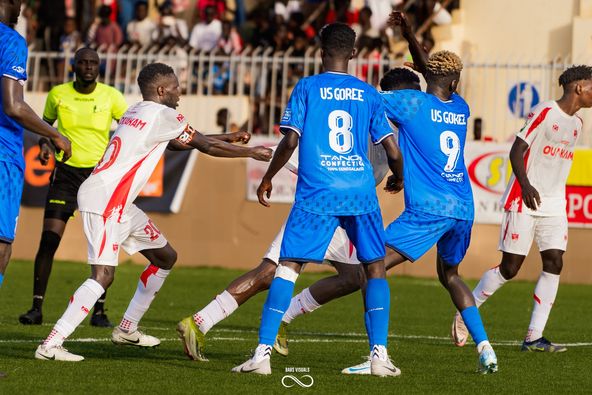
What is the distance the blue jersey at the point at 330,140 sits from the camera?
27.9 ft

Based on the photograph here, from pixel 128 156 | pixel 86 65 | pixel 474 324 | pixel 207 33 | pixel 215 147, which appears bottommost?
pixel 474 324

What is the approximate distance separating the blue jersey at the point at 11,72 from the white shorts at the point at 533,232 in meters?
4.48

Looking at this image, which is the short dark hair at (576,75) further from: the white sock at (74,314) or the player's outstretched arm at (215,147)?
the white sock at (74,314)

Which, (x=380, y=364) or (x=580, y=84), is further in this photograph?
(x=580, y=84)

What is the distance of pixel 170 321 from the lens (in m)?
12.7

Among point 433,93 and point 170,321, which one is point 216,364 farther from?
point 170,321

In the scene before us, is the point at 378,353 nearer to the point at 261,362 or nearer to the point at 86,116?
the point at 261,362

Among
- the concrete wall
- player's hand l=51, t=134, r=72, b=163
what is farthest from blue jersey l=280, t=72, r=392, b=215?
the concrete wall

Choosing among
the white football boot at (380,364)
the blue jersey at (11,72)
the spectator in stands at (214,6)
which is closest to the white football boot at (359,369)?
the white football boot at (380,364)

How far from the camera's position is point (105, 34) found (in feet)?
79.0

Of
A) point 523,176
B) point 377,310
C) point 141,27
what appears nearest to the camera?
point 377,310

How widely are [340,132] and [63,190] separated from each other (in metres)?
4.44

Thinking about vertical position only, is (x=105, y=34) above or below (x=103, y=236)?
above

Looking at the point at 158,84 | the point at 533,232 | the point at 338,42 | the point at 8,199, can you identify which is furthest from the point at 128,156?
the point at 533,232
